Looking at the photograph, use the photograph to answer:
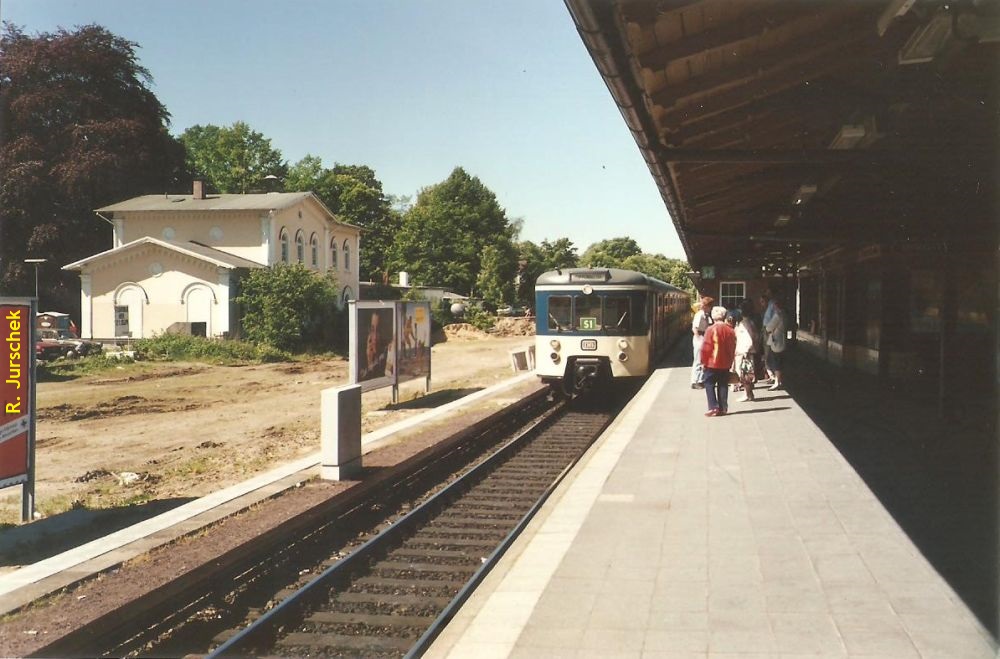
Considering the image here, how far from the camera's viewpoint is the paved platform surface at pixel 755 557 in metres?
4.49

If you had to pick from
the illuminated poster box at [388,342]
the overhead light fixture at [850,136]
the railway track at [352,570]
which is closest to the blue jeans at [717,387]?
the railway track at [352,570]

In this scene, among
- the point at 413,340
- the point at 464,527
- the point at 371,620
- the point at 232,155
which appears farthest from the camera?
the point at 232,155

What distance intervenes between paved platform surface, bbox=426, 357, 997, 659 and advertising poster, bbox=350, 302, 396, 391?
20.8 feet

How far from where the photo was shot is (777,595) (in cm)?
509

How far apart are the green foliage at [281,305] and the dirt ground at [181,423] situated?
316 centimetres

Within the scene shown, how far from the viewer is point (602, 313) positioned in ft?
56.4

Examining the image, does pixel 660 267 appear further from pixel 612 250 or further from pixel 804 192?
pixel 804 192

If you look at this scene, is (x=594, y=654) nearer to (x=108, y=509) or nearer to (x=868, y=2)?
(x=868, y=2)

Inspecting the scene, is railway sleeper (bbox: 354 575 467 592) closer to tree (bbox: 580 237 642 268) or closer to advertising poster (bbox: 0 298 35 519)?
advertising poster (bbox: 0 298 35 519)

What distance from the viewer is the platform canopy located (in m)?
5.56

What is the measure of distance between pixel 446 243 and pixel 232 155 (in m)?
16.9

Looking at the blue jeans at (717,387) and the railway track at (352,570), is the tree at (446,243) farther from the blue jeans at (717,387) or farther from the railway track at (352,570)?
the railway track at (352,570)

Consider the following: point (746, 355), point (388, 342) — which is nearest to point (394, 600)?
point (746, 355)

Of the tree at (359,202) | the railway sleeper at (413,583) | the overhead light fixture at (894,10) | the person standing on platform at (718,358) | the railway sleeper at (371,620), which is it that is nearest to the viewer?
the overhead light fixture at (894,10)
